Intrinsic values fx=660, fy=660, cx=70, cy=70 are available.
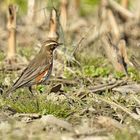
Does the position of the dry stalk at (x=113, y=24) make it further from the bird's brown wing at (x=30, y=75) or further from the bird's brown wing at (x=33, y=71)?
the bird's brown wing at (x=30, y=75)

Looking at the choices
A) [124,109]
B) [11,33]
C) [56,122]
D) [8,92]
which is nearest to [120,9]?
[11,33]

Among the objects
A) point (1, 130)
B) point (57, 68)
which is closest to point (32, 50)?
point (57, 68)

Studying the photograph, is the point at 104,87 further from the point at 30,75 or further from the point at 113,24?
the point at 113,24

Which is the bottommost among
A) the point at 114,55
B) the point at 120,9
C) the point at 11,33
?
the point at 114,55

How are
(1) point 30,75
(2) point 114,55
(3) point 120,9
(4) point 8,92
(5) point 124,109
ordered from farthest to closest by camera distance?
(3) point 120,9 < (2) point 114,55 < (1) point 30,75 < (4) point 8,92 < (5) point 124,109

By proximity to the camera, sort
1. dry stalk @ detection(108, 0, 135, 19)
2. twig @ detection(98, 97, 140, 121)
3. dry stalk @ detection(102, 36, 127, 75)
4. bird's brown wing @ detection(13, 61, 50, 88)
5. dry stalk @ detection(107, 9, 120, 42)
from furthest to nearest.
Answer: dry stalk @ detection(108, 0, 135, 19) < dry stalk @ detection(107, 9, 120, 42) < dry stalk @ detection(102, 36, 127, 75) < bird's brown wing @ detection(13, 61, 50, 88) < twig @ detection(98, 97, 140, 121)

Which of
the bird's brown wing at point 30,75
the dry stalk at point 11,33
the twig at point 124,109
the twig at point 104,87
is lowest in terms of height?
the twig at point 124,109

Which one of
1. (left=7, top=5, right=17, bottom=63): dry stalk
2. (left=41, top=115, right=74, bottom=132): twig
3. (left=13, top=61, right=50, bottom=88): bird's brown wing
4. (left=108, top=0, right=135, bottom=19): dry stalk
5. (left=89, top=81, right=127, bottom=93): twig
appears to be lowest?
(left=41, top=115, right=74, bottom=132): twig

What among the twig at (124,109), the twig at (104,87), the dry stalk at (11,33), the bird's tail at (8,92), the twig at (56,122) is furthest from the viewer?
the dry stalk at (11,33)

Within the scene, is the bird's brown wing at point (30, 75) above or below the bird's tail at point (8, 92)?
above

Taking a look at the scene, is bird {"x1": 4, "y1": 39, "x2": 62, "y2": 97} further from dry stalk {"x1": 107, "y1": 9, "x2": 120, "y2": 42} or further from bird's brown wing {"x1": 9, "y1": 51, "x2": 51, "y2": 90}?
dry stalk {"x1": 107, "y1": 9, "x2": 120, "y2": 42}

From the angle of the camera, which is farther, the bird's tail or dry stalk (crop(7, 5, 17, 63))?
dry stalk (crop(7, 5, 17, 63))

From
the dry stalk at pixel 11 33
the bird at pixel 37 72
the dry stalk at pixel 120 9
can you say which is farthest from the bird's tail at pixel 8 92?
the dry stalk at pixel 120 9

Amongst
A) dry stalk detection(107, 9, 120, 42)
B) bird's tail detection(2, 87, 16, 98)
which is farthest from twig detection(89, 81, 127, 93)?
dry stalk detection(107, 9, 120, 42)
